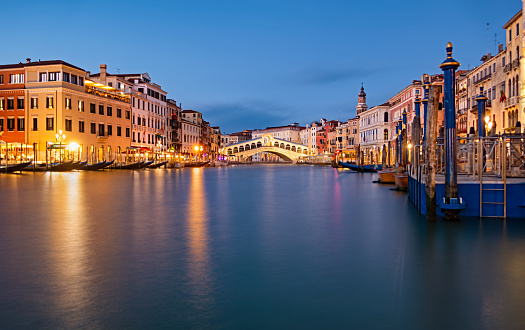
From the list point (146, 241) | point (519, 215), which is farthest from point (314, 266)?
point (519, 215)

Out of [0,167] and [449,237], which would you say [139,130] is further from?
[449,237]

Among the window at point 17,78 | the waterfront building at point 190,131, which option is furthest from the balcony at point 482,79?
the waterfront building at point 190,131

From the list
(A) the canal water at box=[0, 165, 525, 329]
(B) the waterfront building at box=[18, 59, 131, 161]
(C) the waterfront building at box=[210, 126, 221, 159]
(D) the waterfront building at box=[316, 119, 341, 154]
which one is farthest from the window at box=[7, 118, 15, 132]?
(D) the waterfront building at box=[316, 119, 341, 154]

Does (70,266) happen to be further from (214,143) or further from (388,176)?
(214,143)

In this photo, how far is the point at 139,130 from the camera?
6103cm

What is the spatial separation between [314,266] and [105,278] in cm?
289

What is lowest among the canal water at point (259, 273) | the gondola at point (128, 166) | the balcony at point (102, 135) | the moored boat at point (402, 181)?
the canal water at point (259, 273)

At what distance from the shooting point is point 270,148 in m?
123

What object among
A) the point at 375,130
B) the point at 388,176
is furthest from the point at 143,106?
the point at 388,176

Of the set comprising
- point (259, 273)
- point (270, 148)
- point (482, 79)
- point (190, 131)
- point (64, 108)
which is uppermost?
point (482, 79)

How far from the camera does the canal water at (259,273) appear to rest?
14.8ft

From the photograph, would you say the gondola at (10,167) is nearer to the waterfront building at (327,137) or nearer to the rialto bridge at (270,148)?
the waterfront building at (327,137)

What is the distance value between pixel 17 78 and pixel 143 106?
60.7 ft

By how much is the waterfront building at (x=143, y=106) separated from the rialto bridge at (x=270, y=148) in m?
54.7
